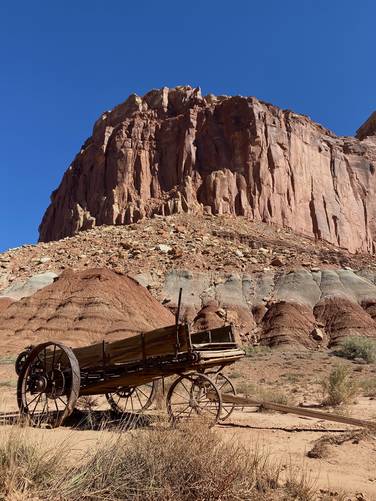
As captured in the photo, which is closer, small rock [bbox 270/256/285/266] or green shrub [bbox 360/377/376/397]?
green shrub [bbox 360/377/376/397]

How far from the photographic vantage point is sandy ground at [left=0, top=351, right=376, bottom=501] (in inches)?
206

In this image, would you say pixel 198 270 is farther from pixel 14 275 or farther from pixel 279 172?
pixel 279 172

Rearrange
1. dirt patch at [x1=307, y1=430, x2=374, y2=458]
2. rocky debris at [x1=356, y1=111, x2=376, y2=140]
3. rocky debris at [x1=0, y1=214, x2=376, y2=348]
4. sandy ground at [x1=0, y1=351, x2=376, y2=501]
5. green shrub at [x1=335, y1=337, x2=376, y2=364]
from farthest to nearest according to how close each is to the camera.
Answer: rocky debris at [x1=356, y1=111, x2=376, y2=140] < rocky debris at [x1=0, y1=214, x2=376, y2=348] < green shrub at [x1=335, y1=337, x2=376, y2=364] < dirt patch at [x1=307, y1=430, x2=374, y2=458] < sandy ground at [x1=0, y1=351, x2=376, y2=501]

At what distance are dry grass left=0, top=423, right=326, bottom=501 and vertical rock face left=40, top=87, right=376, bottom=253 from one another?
53.5m

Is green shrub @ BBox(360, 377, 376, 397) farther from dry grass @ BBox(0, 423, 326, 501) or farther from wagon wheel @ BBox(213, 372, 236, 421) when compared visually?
dry grass @ BBox(0, 423, 326, 501)

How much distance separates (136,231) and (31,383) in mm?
39311

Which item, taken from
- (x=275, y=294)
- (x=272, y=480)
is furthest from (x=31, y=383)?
(x=275, y=294)

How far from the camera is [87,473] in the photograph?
381 cm

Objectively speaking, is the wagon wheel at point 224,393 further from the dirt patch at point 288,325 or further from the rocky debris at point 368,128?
the rocky debris at point 368,128

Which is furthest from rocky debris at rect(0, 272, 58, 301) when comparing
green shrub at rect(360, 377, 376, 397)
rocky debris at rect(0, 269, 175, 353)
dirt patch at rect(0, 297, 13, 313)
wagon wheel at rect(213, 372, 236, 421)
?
green shrub at rect(360, 377, 376, 397)

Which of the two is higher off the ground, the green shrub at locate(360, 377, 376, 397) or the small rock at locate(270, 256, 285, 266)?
the small rock at locate(270, 256, 285, 266)

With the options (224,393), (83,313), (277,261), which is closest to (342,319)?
(277,261)

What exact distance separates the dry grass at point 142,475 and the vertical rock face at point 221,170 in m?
53.5

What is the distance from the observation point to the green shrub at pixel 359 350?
2414 cm
